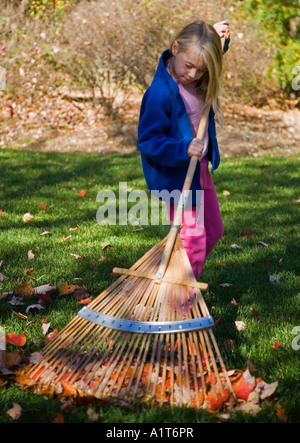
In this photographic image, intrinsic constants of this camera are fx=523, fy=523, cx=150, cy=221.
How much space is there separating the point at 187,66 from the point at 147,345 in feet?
4.46

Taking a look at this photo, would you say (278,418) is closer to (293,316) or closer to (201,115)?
(293,316)

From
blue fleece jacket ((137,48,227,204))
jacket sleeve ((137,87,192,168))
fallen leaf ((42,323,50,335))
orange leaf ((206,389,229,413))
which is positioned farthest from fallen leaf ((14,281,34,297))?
orange leaf ((206,389,229,413))

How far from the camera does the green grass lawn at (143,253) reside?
216 centimetres

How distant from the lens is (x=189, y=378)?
215cm

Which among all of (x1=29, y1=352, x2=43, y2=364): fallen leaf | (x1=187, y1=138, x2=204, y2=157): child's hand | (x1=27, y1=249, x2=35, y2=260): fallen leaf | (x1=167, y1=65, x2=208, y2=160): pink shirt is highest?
(x1=167, y1=65, x2=208, y2=160): pink shirt

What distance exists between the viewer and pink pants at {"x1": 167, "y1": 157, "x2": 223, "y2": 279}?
2.76m

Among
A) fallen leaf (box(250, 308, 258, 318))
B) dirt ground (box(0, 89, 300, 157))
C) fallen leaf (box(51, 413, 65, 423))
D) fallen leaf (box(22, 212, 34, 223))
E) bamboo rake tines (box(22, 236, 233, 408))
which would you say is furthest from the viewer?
dirt ground (box(0, 89, 300, 157))

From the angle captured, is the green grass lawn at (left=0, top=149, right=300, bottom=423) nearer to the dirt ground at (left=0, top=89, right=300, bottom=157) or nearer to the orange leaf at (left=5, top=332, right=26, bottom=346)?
the orange leaf at (left=5, top=332, right=26, bottom=346)

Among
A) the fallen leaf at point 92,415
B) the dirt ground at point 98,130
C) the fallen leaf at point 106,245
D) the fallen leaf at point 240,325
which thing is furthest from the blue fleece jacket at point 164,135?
the dirt ground at point 98,130

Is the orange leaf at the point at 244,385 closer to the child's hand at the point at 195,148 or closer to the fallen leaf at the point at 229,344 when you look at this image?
the fallen leaf at the point at 229,344

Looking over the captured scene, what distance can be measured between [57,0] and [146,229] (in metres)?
8.30

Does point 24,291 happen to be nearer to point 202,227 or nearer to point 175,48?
point 202,227

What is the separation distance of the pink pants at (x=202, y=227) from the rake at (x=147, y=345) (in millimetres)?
231

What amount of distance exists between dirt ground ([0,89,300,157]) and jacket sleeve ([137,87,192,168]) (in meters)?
5.55
